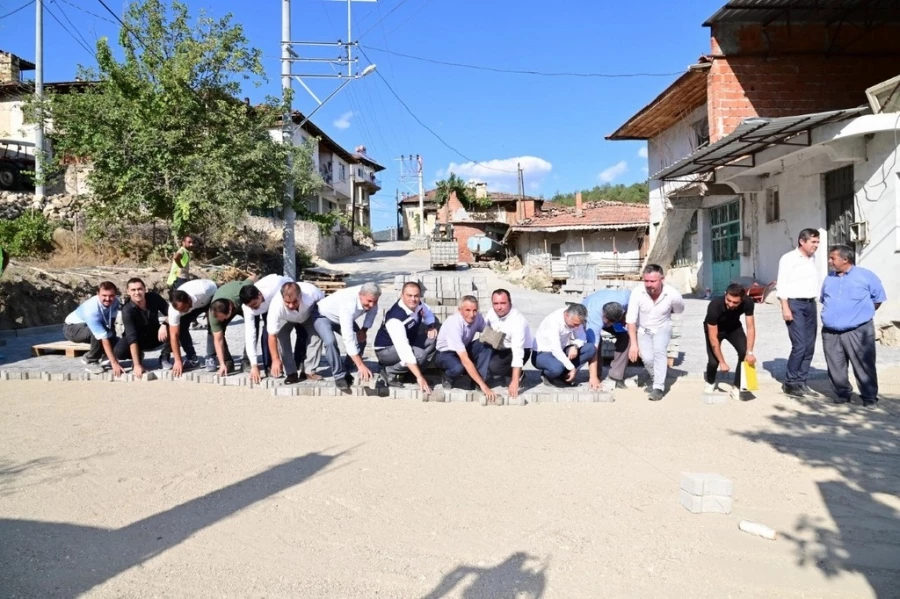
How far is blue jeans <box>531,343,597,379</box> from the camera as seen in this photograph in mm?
6875

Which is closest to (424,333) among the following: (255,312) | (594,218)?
(255,312)

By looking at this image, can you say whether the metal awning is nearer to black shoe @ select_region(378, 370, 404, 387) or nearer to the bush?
black shoe @ select_region(378, 370, 404, 387)

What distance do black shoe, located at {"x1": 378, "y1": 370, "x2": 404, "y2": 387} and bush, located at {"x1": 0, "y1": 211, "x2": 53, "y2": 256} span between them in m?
12.9

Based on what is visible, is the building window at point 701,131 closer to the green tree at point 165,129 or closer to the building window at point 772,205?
the building window at point 772,205

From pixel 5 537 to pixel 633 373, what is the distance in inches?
255

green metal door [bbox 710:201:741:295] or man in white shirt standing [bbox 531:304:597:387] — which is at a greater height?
green metal door [bbox 710:201:741:295]

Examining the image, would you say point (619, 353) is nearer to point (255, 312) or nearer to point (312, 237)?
point (255, 312)

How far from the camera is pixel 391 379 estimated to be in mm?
7191

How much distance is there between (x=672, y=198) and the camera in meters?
19.9

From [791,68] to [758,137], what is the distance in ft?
14.5

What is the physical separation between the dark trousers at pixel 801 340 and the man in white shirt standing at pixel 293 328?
16.9ft

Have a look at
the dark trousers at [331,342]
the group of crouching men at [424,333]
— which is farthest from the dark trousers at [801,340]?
the dark trousers at [331,342]

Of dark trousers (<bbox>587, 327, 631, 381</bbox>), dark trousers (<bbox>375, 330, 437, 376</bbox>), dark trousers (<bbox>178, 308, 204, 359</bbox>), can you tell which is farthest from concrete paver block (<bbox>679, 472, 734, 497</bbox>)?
dark trousers (<bbox>178, 308, 204, 359</bbox>)

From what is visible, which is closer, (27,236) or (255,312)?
(255,312)
